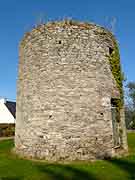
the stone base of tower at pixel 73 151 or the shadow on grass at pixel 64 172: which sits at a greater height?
the stone base of tower at pixel 73 151

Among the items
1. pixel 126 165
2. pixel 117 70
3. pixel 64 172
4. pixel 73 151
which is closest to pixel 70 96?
pixel 73 151

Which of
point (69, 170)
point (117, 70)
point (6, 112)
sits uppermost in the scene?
point (117, 70)

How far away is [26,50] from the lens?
12.5 m

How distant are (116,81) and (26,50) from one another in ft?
15.5

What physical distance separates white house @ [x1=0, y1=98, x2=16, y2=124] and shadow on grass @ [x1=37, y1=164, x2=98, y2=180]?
79.3 feet

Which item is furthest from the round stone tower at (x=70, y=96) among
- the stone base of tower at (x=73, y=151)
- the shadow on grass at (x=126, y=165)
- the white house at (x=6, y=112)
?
the white house at (x=6, y=112)

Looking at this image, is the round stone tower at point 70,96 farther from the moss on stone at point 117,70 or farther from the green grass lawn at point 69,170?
the green grass lawn at point 69,170

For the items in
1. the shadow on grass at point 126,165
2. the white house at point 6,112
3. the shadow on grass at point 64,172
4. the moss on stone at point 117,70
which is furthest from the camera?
the white house at point 6,112

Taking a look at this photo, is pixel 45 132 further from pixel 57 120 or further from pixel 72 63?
pixel 72 63

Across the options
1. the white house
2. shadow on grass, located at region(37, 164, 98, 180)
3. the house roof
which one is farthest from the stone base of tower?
the house roof

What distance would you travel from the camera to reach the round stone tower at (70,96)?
10.8 m

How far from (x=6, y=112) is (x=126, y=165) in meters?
26.3

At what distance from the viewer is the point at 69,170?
29.2 ft

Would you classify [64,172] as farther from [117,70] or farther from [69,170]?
[117,70]
